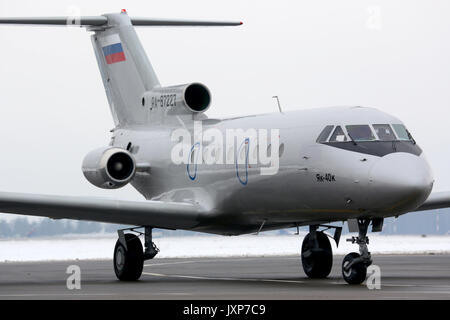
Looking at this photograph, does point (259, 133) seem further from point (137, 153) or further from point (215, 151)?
point (137, 153)

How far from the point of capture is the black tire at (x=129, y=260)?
22.8 m

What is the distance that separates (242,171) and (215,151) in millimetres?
1553

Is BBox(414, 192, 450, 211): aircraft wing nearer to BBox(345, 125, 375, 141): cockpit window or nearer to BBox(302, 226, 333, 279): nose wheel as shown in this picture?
BBox(302, 226, 333, 279): nose wheel

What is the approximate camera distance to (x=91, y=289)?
63.3 ft

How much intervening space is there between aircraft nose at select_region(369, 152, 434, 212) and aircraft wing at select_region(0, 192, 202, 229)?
548cm

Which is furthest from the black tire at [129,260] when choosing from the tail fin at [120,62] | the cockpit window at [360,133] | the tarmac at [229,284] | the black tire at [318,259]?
the cockpit window at [360,133]

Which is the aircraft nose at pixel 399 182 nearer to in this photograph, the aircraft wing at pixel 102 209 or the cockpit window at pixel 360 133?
the cockpit window at pixel 360 133

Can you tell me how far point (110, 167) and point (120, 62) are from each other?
241 inches

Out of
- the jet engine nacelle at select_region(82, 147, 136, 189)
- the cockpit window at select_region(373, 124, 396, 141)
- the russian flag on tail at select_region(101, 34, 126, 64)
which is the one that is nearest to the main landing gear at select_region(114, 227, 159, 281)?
the jet engine nacelle at select_region(82, 147, 136, 189)

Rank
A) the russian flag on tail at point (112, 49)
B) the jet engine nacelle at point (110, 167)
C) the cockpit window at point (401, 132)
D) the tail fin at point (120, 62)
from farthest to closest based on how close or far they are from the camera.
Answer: the russian flag on tail at point (112, 49) < the tail fin at point (120, 62) < the jet engine nacelle at point (110, 167) < the cockpit window at point (401, 132)

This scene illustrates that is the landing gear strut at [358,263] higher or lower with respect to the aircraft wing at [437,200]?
lower

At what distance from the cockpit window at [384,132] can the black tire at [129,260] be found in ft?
21.4

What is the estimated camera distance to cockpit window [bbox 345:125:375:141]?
1950 centimetres

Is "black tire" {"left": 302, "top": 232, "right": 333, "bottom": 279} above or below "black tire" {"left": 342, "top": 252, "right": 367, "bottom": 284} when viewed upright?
above
